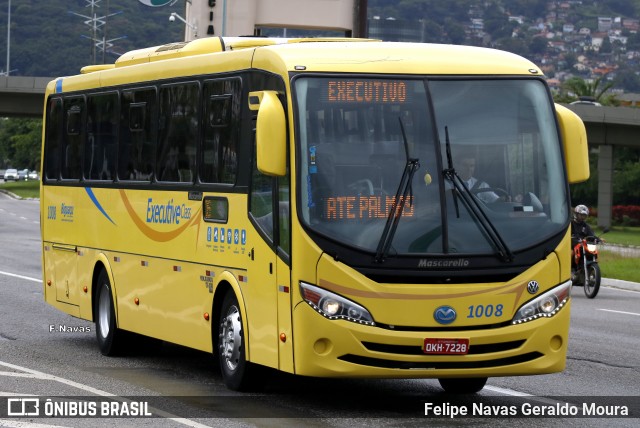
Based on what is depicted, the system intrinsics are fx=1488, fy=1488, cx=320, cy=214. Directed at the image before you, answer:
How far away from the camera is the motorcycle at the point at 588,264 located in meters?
24.8

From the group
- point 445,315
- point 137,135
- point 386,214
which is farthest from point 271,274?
point 137,135

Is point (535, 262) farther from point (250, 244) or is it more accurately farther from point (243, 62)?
point (243, 62)

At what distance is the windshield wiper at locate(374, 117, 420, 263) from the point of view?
1066 centimetres

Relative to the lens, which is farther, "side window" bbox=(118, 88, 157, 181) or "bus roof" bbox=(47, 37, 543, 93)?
"side window" bbox=(118, 88, 157, 181)

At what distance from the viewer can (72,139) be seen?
17109 mm

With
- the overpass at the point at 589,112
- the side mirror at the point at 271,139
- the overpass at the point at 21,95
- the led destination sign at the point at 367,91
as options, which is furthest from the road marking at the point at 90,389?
the overpass at the point at 21,95

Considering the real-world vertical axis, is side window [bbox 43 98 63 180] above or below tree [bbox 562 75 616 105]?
below

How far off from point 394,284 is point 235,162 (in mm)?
2280

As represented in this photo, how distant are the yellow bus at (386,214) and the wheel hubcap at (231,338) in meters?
0.02

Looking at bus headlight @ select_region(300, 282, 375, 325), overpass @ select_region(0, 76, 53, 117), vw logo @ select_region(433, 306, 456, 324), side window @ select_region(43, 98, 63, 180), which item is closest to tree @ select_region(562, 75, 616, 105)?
overpass @ select_region(0, 76, 53, 117)

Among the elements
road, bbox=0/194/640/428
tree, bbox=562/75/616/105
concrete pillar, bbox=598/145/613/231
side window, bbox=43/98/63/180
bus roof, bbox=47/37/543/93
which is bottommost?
concrete pillar, bbox=598/145/613/231

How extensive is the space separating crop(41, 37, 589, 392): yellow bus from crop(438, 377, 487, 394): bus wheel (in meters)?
0.02

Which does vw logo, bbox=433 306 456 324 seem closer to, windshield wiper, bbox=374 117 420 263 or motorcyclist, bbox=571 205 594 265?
windshield wiper, bbox=374 117 420 263

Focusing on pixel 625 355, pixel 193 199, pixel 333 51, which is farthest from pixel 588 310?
pixel 333 51
